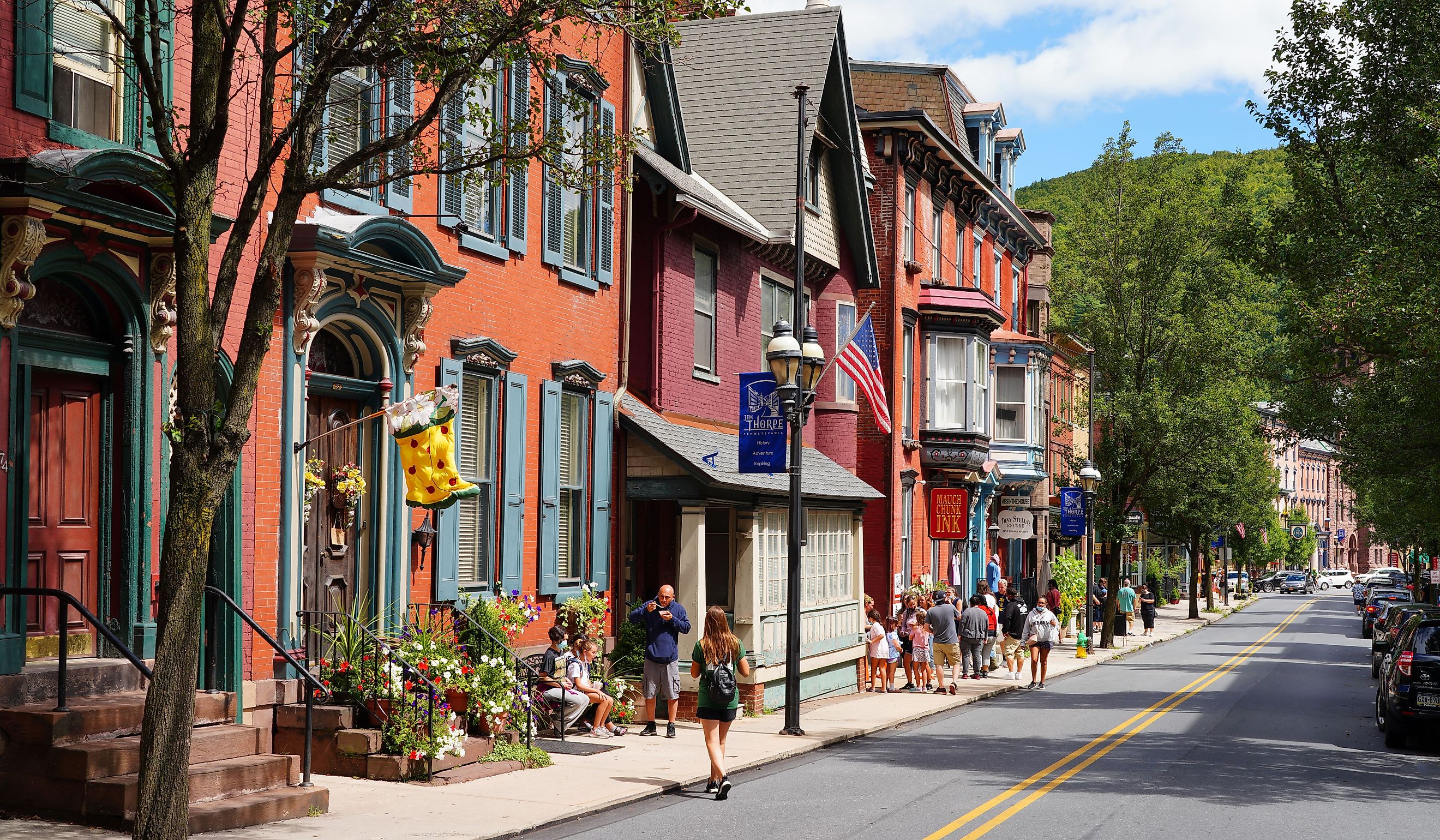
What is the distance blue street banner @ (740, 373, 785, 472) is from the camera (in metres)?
19.2

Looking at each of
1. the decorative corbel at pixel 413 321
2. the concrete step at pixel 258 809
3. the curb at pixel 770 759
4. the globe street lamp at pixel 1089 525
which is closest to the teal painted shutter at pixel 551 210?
the decorative corbel at pixel 413 321

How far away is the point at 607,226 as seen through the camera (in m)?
19.8

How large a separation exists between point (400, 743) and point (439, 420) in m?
3.13

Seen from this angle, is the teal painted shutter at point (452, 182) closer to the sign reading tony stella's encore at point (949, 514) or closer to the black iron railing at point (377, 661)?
the black iron railing at point (377, 661)

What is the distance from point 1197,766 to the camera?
15.9 metres

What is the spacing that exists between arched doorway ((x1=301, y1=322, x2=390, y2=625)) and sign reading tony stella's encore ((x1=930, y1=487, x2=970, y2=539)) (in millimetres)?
20493

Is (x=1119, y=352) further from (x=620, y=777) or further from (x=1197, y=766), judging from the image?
(x=620, y=777)

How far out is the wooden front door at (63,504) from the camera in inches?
421

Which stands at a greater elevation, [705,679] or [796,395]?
[796,395]

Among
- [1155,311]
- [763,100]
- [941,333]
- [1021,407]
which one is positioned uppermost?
[763,100]

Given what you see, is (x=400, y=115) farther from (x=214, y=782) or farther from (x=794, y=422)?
(x=794, y=422)

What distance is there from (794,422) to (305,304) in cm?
749

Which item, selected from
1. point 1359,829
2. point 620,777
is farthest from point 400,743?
point 1359,829

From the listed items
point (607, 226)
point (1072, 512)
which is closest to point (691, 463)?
point (607, 226)
